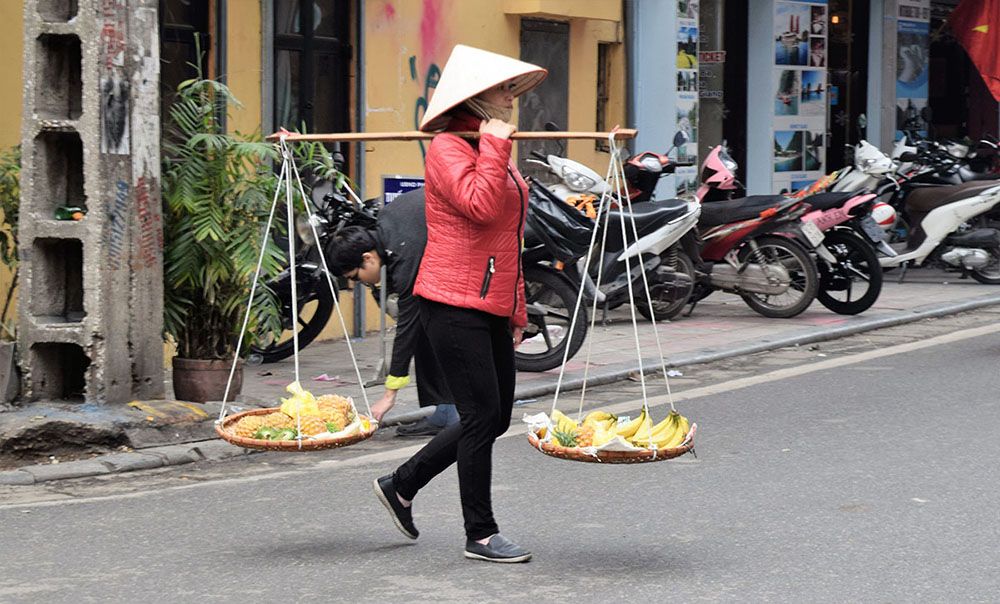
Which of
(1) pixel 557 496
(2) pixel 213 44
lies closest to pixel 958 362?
(1) pixel 557 496

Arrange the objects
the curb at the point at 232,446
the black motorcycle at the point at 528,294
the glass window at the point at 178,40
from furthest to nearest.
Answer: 1. the glass window at the point at 178,40
2. the black motorcycle at the point at 528,294
3. the curb at the point at 232,446

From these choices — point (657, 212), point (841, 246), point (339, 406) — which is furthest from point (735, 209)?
point (339, 406)

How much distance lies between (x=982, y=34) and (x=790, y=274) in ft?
25.6

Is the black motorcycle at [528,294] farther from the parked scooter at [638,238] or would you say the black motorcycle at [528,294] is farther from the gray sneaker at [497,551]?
the gray sneaker at [497,551]

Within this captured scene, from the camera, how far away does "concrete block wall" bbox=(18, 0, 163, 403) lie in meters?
8.22

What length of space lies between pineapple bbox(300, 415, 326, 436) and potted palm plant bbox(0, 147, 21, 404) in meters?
3.11

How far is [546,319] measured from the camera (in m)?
10.6

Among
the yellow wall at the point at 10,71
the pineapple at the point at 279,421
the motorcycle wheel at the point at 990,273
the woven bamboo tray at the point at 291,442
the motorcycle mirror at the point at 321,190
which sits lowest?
the woven bamboo tray at the point at 291,442

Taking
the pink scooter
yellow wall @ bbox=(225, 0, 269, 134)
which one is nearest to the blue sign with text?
yellow wall @ bbox=(225, 0, 269, 134)

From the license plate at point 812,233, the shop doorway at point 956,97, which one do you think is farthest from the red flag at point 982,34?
the license plate at point 812,233

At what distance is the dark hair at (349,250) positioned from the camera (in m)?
7.65

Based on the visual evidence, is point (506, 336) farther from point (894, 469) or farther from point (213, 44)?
point (213, 44)

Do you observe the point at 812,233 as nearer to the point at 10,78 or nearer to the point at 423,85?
the point at 423,85

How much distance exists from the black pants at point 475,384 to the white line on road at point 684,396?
2020 millimetres
